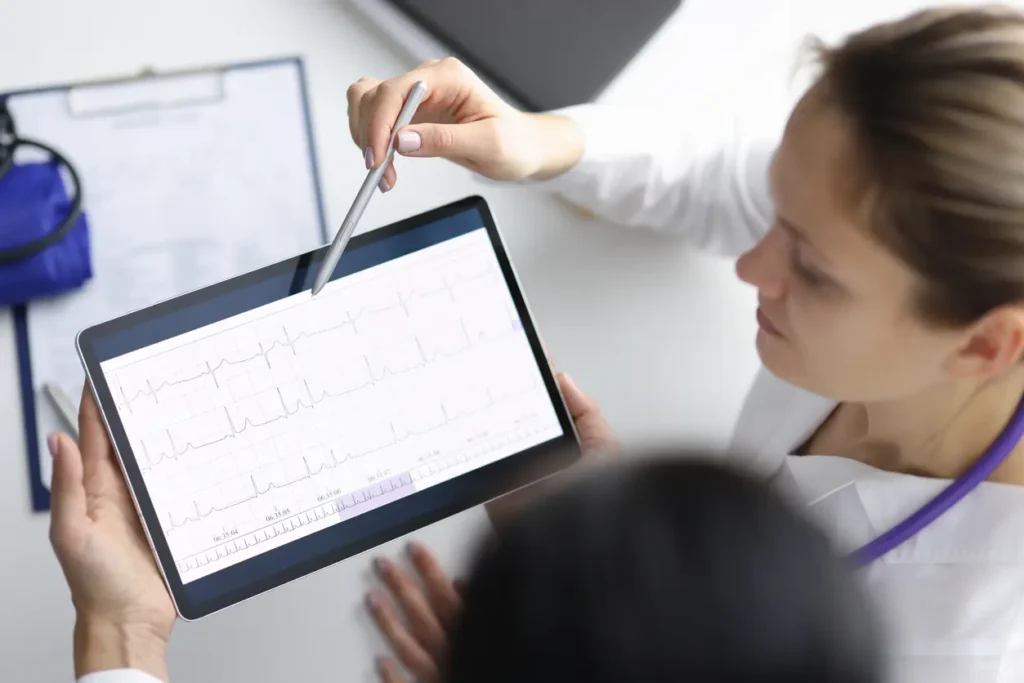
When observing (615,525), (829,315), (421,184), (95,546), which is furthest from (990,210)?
(95,546)

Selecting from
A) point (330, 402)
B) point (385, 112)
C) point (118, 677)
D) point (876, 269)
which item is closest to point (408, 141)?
point (385, 112)

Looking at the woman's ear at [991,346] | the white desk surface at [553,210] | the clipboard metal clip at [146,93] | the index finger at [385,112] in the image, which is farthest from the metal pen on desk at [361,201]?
the woman's ear at [991,346]

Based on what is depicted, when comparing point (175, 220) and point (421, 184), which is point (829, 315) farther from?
point (175, 220)

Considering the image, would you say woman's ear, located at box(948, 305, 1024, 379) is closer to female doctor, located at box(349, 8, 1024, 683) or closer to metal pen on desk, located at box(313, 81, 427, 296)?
female doctor, located at box(349, 8, 1024, 683)

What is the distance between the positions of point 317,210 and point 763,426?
1.50ft

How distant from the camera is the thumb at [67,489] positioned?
54 cm

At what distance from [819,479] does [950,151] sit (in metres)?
0.30

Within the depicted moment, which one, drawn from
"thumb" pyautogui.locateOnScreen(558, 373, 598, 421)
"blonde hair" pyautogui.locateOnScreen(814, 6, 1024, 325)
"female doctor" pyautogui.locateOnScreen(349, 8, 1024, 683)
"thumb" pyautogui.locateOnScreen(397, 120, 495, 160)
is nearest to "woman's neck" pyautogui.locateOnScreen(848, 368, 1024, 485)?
"female doctor" pyautogui.locateOnScreen(349, 8, 1024, 683)

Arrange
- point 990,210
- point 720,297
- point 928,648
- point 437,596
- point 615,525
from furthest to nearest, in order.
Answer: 1. point 720,297
2. point 437,596
3. point 928,648
4. point 990,210
5. point 615,525

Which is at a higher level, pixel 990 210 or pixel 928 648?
pixel 990 210

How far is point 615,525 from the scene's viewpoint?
0.28 meters

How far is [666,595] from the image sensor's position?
0.27 meters

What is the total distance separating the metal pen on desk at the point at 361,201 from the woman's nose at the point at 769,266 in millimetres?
270

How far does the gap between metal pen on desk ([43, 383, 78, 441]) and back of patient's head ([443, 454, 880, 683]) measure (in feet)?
1.66
